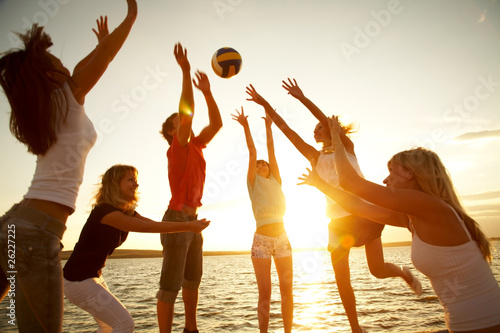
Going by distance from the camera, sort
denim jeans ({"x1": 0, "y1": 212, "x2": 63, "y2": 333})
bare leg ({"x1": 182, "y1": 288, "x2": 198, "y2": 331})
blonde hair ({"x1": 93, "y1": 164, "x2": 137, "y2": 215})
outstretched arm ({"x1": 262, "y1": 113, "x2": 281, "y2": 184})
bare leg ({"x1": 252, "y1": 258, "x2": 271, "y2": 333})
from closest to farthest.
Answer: denim jeans ({"x1": 0, "y1": 212, "x2": 63, "y2": 333}) → blonde hair ({"x1": 93, "y1": 164, "x2": 137, "y2": 215}) → bare leg ({"x1": 182, "y1": 288, "x2": 198, "y2": 331}) → bare leg ({"x1": 252, "y1": 258, "x2": 271, "y2": 333}) → outstretched arm ({"x1": 262, "y1": 113, "x2": 281, "y2": 184})

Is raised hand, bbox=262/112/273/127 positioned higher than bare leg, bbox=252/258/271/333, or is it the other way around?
raised hand, bbox=262/112/273/127

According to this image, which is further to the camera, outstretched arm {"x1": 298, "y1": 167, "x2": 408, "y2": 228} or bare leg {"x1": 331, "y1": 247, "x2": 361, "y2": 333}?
bare leg {"x1": 331, "y1": 247, "x2": 361, "y2": 333}

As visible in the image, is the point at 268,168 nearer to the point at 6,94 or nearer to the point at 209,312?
the point at 6,94

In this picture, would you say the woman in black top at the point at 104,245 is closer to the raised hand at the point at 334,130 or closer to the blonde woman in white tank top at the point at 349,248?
the raised hand at the point at 334,130

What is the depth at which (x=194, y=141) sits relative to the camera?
550 centimetres

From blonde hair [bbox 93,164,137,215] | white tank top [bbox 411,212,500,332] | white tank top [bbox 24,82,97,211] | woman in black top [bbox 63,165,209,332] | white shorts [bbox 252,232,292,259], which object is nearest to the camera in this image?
white tank top [bbox 24,82,97,211]

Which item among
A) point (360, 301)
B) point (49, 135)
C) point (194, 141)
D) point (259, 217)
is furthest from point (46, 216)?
point (360, 301)

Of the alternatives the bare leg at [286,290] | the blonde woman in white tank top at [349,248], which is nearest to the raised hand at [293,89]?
the blonde woman in white tank top at [349,248]

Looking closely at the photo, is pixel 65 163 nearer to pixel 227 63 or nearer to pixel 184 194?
pixel 184 194

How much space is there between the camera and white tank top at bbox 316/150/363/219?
5.48m

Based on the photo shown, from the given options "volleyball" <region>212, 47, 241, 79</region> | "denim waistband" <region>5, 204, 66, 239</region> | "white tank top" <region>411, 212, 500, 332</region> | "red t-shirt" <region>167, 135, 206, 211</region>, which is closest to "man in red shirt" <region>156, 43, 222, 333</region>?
"red t-shirt" <region>167, 135, 206, 211</region>

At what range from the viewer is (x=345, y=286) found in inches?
204

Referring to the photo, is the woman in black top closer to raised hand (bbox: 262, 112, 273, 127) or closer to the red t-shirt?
the red t-shirt

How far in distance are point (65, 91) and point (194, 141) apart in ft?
10.4
